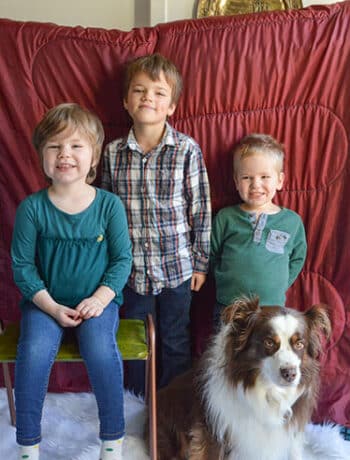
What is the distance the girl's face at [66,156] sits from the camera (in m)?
1.38

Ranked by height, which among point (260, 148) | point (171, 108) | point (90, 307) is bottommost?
point (90, 307)

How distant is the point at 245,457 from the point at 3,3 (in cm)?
206

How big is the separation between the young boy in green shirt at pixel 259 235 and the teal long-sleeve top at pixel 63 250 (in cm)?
37

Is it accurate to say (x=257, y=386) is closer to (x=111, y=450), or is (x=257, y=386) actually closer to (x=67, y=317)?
(x=111, y=450)

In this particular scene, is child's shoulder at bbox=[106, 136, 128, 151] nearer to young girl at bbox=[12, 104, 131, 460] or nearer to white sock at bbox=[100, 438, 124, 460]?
young girl at bbox=[12, 104, 131, 460]

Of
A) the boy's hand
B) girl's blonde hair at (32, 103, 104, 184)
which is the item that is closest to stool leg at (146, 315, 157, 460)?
the boy's hand

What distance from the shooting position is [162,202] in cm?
159

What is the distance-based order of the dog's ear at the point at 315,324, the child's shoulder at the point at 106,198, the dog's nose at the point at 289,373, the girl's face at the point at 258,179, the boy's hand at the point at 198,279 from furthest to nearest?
the boy's hand at the point at 198,279
the girl's face at the point at 258,179
the child's shoulder at the point at 106,198
the dog's ear at the point at 315,324
the dog's nose at the point at 289,373

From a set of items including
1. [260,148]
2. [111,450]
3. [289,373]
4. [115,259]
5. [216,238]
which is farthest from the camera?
[216,238]

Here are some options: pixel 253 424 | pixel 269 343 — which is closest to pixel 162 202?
pixel 269 343

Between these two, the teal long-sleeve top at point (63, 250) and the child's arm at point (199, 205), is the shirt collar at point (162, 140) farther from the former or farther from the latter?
the teal long-sleeve top at point (63, 250)

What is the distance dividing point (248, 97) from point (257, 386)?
940 millimetres

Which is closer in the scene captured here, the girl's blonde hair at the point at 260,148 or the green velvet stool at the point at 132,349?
the green velvet stool at the point at 132,349

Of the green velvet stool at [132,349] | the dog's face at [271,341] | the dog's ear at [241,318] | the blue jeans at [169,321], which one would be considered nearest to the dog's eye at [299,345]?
the dog's face at [271,341]
